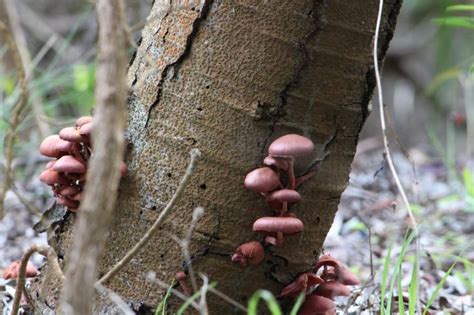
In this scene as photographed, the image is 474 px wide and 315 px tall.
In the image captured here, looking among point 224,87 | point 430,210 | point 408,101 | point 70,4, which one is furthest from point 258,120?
point 408,101

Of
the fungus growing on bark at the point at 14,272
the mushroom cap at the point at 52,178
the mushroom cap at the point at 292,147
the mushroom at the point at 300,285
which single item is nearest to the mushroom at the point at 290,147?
the mushroom cap at the point at 292,147

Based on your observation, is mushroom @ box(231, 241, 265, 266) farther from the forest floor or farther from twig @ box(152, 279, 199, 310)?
the forest floor

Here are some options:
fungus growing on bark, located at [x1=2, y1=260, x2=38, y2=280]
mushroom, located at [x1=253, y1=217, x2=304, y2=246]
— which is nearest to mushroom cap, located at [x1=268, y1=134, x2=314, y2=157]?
mushroom, located at [x1=253, y1=217, x2=304, y2=246]

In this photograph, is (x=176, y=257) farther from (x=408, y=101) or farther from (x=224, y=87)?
(x=408, y=101)

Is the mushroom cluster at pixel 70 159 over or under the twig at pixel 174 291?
over

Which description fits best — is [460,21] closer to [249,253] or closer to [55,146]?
[249,253]

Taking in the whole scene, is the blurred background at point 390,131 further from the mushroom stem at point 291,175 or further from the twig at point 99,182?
the twig at point 99,182
